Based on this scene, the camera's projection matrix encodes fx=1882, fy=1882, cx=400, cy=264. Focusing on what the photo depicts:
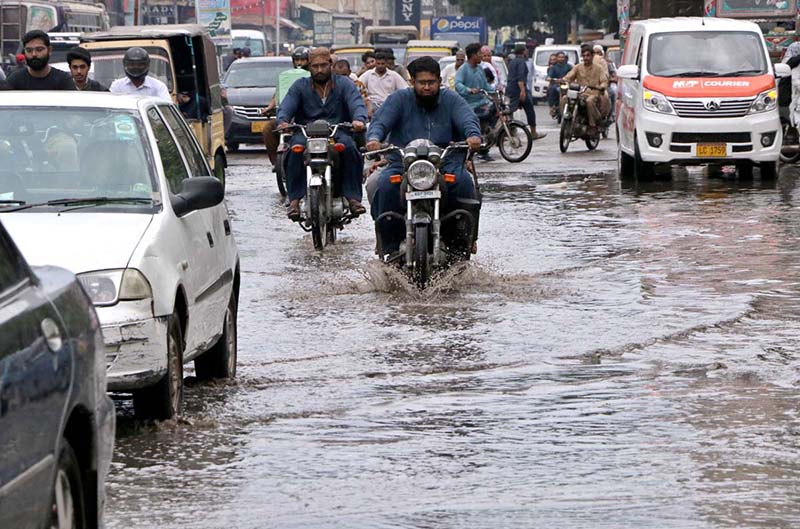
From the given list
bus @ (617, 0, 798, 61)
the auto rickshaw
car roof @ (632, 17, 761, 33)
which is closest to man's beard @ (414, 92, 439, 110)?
the auto rickshaw

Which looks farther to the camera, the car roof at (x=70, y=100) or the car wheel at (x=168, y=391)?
the car roof at (x=70, y=100)

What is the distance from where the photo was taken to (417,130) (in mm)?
12742

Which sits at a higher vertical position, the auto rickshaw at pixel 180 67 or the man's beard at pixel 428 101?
the man's beard at pixel 428 101

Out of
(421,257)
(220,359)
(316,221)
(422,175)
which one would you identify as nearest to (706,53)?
(316,221)

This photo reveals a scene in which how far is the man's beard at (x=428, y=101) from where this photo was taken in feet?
41.6

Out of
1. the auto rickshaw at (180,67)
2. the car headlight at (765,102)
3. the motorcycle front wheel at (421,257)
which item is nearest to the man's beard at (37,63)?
the motorcycle front wheel at (421,257)

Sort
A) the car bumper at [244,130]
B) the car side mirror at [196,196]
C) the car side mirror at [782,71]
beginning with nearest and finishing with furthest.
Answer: the car side mirror at [196,196], the car side mirror at [782,71], the car bumper at [244,130]

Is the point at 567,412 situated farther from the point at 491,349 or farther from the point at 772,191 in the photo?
the point at 772,191

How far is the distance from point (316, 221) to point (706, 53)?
8.47 m

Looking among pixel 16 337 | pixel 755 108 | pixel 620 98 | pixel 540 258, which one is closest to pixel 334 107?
pixel 540 258

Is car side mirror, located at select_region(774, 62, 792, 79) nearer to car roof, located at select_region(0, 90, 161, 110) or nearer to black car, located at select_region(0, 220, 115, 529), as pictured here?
car roof, located at select_region(0, 90, 161, 110)

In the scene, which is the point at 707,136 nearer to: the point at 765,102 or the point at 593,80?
the point at 765,102

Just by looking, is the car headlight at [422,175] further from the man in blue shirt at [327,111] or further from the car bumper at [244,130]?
the car bumper at [244,130]

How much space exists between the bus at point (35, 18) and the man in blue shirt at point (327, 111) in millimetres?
29944
